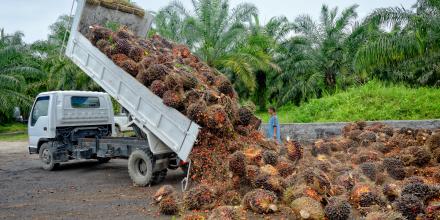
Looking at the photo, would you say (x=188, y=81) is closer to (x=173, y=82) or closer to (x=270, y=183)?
(x=173, y=82)

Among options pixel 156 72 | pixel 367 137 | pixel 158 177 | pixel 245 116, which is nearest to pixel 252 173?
pixel 245 116

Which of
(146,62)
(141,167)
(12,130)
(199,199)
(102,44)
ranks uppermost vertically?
(102,44)

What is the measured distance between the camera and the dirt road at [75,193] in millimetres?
6199

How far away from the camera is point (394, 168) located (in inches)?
271

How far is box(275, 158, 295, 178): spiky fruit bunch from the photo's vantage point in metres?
6.61

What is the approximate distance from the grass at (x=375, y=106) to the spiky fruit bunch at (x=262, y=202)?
29.4ft

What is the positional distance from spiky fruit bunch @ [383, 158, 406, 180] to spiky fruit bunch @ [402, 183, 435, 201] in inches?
54.2

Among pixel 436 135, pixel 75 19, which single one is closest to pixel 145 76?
pixel 75 19

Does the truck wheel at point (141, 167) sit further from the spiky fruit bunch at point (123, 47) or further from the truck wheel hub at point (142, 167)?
the spiky fruit bunch at point (123, 47)

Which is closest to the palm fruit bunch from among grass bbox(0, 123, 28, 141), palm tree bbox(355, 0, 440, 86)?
palm tree bbox(355, 0, 440, 86)

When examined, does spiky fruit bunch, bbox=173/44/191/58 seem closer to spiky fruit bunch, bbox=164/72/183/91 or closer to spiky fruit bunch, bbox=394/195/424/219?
spiky fruit bunch, bbox=164/72/183/91

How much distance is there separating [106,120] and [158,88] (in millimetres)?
4265

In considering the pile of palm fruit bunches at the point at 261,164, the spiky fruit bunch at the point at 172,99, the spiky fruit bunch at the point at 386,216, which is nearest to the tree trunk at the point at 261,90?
the pile of palm fruit bunches at the point at 261,164

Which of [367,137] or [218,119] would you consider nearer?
[218,119]
